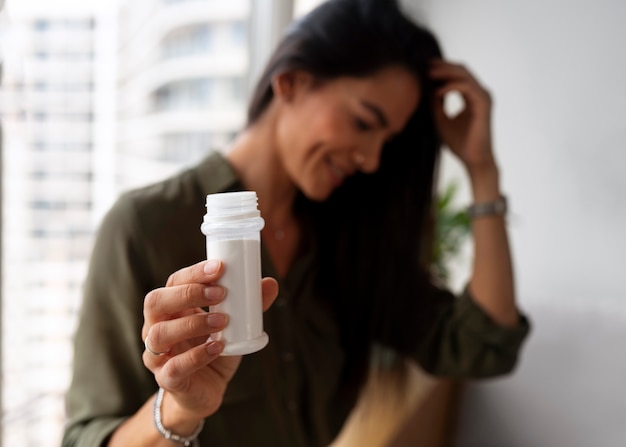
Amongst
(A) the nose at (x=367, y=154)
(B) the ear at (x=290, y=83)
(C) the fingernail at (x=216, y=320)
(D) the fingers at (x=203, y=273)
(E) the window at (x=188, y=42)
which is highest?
(E) the window at (x=188, y=42)

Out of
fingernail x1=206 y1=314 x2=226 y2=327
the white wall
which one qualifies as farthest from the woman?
the white wall

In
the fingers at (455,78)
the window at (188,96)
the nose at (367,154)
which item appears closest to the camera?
the window at (188,96)

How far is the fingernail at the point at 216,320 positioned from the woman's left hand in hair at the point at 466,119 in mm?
543

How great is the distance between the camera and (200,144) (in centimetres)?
59

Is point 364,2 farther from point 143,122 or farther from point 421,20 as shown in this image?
point 143,122

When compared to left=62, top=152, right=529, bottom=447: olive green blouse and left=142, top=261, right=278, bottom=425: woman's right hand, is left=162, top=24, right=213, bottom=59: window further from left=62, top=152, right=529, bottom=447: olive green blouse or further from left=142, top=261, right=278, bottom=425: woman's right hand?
left=142, top=261, right=278, bottom=425: woman's right hand

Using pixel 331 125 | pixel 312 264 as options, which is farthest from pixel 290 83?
pixel 312 264

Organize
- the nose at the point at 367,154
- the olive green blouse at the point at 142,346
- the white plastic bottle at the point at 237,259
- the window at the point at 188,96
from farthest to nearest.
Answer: the nose at the point at 367,154 < the window at the point at 188,96 < the olive green blouse at the point at 142,346 < the white plastic bottle at the point at 237,259

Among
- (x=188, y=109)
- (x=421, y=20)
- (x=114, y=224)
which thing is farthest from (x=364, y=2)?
(x=114, y=224)

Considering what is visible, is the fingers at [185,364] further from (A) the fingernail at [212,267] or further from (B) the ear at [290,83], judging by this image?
(B) the ear at [290,83]

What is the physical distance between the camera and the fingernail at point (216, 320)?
0.23 m

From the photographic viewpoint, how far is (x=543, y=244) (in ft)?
2.91

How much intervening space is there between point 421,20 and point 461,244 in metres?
0.60

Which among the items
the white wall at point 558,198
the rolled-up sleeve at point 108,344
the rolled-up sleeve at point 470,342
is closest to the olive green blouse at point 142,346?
the rolled-up sleeve at point 108,344
